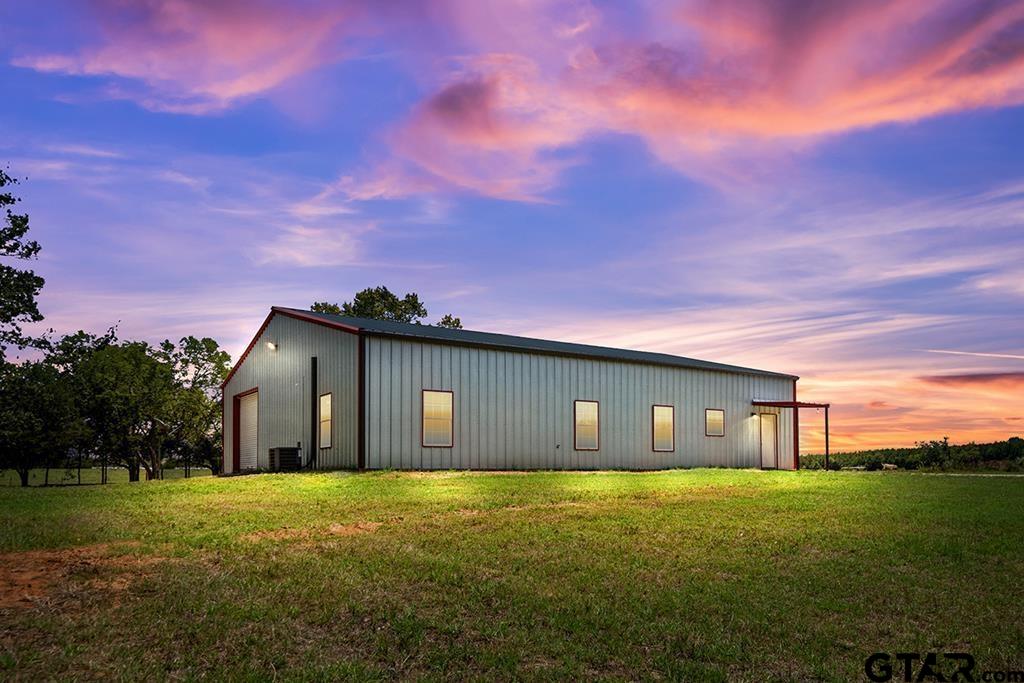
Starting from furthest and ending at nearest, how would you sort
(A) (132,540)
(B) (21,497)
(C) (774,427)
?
(C) (774,427)
(B) (21,497)
(A) (132,540)

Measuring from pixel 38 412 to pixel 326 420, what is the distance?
78.3 ft

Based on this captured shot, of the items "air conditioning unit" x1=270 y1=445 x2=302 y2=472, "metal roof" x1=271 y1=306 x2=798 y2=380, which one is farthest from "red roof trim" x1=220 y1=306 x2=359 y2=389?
"air conditioning unit" x1=270 y1=445 x2=302 y2=472

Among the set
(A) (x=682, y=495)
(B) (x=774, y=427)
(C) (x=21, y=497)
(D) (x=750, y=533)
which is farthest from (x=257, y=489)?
(B) (x=774, y=427)

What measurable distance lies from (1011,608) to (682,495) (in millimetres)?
8035

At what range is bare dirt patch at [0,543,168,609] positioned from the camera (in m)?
7.09

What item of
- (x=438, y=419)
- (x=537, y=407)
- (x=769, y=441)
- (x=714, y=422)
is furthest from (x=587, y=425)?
(x=769, y=441)

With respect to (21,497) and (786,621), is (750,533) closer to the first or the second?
(786,621)

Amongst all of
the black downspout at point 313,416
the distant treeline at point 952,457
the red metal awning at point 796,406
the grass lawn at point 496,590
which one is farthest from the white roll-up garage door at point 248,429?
the distant treeline at point 952,457

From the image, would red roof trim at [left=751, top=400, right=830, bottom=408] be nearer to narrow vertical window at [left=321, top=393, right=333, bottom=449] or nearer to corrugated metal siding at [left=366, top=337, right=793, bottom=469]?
corrugated metal siding at [left=366, top=337, right=793, bottom=469]

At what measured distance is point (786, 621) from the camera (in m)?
6.94

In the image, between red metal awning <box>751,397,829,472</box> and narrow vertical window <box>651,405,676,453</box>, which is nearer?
narrow vertical window <box>651,405,676,453</box>

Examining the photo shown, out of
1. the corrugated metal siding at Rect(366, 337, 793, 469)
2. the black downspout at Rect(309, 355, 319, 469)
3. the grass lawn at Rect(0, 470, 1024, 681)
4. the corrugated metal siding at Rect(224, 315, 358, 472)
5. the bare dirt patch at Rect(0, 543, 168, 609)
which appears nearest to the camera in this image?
the grass lawn at Rect(0, 470, 1024, 681)

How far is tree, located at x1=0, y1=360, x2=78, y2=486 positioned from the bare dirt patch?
99.1ft

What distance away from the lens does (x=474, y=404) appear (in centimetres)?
2305
